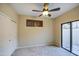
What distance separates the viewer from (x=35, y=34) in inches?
235

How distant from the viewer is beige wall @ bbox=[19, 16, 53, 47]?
5.60 meters

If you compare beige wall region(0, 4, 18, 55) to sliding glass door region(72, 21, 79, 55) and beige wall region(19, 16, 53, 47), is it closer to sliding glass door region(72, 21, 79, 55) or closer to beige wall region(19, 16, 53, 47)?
Result: beige wall region(19, 16, 53, 47)

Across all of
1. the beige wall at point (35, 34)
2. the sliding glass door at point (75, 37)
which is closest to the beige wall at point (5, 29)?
the beige wall at point (35, 34)

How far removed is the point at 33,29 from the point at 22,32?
2.52 ft

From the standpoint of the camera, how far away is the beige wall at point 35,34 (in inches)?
220

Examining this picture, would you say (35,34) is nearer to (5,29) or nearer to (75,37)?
(75,37)

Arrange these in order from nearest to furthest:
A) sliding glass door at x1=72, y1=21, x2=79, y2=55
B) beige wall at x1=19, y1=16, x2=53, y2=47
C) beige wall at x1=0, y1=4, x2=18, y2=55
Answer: beige wall at x1=0, y1=4, x2=18, y2=55
sliding glass door at x1=72, y1=21, x2=79, y2=55
beige wall at x1=19, y1=16, x2=53, y2=47

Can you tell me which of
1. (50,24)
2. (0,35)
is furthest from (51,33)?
(0,35)

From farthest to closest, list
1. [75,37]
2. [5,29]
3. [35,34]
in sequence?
1. [35,34]
2. [75,37]
3. [5,29]

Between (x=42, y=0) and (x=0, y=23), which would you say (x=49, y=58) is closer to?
(x=42, y=0)

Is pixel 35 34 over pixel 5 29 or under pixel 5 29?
under

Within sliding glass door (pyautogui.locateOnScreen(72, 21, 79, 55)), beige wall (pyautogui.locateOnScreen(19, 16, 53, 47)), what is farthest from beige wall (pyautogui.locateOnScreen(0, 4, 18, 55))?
sliding glass door (pyautogui.locateOnScreen(72, 21, 79, 55))

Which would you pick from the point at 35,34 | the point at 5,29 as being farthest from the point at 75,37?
the point at 5,29

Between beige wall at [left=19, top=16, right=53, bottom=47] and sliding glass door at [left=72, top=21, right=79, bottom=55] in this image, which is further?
beige wall at [left=19, top=16, right=53, bottom=47]
